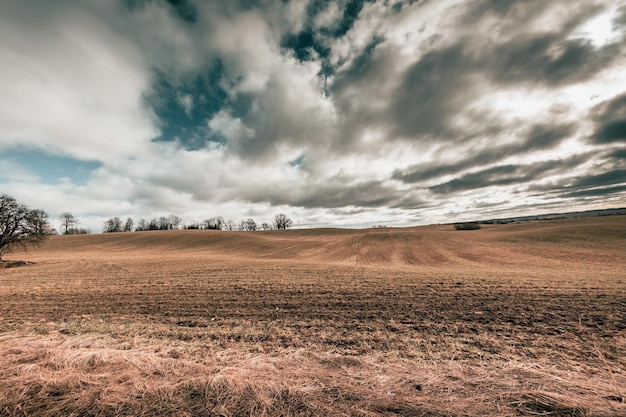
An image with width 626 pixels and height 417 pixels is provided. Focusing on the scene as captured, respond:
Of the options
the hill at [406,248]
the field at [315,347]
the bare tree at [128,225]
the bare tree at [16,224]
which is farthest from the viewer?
the bare tree at [128,225]

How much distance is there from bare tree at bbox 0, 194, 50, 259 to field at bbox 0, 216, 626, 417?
20529 millimetres

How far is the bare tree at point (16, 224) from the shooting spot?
27.8 metres

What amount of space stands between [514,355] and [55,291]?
20.9 m

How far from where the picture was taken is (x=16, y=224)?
93.2 ft

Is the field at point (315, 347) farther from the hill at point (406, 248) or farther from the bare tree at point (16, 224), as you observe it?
the bare tree at point (16, 224)

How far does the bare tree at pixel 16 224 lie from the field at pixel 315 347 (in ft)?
67.4

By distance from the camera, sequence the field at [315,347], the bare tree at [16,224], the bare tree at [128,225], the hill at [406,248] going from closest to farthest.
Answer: the field at [315,347] → the bare tree at [16,224] → the hill at [406,248] → the bare tree at [128,225]

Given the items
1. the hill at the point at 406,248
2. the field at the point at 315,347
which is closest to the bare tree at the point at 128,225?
the hill at the point at 406,248

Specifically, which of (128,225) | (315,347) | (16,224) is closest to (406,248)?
(315,347)

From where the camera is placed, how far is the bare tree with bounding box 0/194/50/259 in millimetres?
27812

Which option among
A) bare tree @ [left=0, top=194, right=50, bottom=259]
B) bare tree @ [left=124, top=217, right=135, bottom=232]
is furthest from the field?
bare tree @ [left=124, top=217, right=135, bottom=232]

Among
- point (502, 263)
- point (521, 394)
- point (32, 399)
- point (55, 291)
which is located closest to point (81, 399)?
point (32, 399)

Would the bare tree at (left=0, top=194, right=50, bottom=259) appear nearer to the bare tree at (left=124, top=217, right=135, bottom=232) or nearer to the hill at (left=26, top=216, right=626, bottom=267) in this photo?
the hill at (left=26, top=216, right=626, bottom=267)

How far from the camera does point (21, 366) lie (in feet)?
15.6
